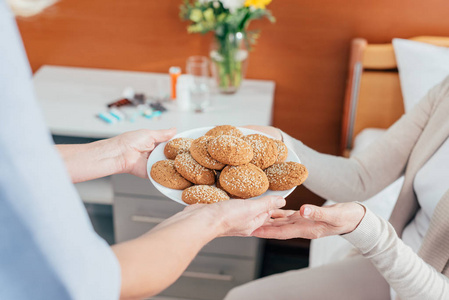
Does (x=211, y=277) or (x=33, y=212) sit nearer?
(x=33, y=212)

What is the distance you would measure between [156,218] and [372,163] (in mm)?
822

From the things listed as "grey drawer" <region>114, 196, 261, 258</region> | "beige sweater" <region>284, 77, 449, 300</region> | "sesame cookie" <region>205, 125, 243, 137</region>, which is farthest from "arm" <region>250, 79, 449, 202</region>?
"grey drawer" <region>114, 196, 261, 258</region>

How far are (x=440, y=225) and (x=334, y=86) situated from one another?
0.96 m

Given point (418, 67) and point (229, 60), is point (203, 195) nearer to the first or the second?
point (229, 60)

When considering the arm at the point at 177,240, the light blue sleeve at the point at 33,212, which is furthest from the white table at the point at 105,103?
the light blue sleeve at the point at 33,212

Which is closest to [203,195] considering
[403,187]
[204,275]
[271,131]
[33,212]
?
[271,131]

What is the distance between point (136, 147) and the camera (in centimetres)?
107

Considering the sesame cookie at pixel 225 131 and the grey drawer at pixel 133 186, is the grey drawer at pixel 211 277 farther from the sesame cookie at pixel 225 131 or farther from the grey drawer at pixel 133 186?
the sesame cookie at pixel 225 131

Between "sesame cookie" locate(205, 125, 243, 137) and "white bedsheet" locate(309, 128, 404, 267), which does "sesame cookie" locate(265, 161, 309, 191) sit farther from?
"white bedsheet" locate(309, 128, 404, 267)

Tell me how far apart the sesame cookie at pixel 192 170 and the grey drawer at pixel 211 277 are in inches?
31.6

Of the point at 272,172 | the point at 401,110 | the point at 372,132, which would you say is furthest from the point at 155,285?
the point at 401,110

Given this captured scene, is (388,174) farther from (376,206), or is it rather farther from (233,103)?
(233,103)

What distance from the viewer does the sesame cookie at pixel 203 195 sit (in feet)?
3.02

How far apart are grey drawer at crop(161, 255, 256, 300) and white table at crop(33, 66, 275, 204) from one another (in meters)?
0.43
